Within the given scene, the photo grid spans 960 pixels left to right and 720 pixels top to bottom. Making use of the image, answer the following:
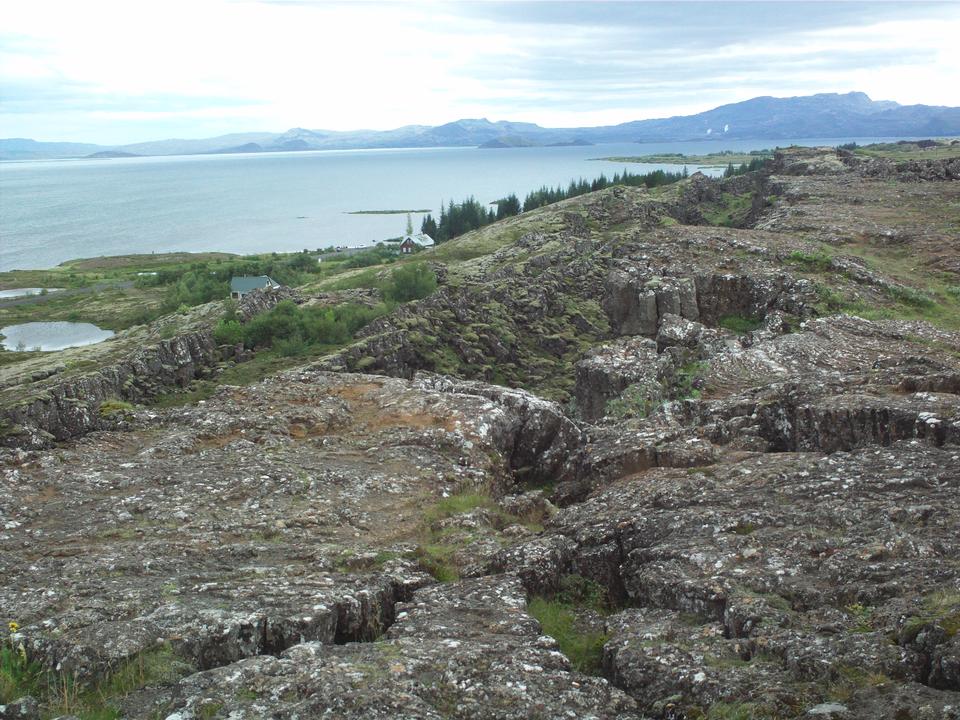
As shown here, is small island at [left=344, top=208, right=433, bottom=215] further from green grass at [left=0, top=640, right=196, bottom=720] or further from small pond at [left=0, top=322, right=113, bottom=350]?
green grass at [left=0, top=640, right=196, bottom=720]

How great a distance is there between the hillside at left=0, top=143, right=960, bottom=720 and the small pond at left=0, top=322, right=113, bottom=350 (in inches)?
1502

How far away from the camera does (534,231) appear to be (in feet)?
197

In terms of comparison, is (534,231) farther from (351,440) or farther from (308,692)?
(308,692)

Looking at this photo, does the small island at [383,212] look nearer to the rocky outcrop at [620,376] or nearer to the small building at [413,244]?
the small building at [413,244]

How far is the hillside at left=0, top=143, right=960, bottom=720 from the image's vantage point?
834cm

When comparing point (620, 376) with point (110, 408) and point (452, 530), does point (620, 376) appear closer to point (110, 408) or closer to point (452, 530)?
point (452, 530)

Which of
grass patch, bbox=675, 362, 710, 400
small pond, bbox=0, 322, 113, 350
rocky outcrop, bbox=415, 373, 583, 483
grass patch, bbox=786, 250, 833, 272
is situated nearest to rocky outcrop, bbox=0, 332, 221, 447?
rocky outcrop, bbox=415, 373, 583, 483

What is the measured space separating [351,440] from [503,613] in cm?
890

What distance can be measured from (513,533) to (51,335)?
2689 inches

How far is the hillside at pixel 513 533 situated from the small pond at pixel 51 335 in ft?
125

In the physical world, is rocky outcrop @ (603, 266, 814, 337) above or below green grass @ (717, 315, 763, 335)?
above

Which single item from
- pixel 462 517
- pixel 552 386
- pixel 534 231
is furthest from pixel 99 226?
pixel 462 517

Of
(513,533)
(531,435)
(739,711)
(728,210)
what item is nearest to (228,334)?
(531,435)

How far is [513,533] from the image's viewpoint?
45.5ft
